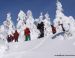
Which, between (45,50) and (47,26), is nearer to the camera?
(45,50)

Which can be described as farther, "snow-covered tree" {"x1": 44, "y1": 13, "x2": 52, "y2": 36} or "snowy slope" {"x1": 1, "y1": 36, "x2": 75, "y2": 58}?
"snow-covered tree" {"x1": 44, "y1": 13, "x2": 52, "y2": 36}

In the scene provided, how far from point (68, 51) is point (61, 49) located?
52 cm

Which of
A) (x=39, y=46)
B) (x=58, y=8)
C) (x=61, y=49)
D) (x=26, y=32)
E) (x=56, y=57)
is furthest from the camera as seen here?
(x=58, y=8)

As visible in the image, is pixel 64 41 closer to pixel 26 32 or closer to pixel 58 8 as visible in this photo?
pixel 26 32

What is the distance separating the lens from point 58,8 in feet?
324

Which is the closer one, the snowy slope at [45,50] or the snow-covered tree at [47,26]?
the snowy slope at [45,50]

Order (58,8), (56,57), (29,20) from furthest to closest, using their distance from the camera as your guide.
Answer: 1. (58,8)
2. (29,20)
3. (56,57)

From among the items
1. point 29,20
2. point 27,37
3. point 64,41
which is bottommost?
point 64,41

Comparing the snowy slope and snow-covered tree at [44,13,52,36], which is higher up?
snow-covered tree at [44,13,52,36]

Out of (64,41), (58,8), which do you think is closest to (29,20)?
(58,8)

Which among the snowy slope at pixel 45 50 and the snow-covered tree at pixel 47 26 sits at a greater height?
the snow-covered tree at pixel 47 26

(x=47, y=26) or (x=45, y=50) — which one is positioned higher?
(x=47, y=26)

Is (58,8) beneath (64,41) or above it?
above

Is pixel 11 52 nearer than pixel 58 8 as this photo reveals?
Yes
